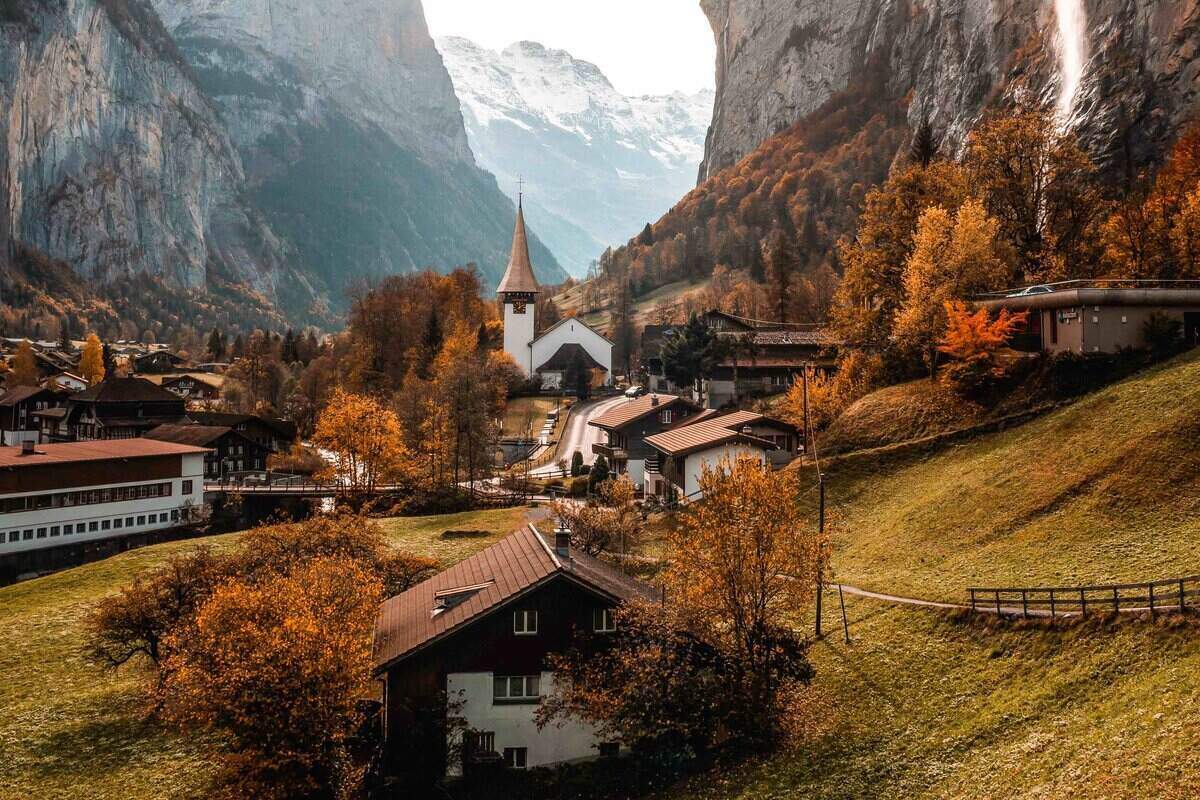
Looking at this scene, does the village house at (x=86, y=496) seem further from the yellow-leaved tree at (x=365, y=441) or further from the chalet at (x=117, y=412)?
the chalet at (x=117, y=412)

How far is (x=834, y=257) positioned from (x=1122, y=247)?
86782 millimetres

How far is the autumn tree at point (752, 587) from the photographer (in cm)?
2420

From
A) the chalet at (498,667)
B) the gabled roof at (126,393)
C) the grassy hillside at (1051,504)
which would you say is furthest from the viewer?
the gabled roof at (126,393)

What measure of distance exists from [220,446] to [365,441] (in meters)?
27.1

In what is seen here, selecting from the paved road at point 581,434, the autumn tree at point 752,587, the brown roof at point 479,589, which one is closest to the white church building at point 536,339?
the paved road at point 581,434

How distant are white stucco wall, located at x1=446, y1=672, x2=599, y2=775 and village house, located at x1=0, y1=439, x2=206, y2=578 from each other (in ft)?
149

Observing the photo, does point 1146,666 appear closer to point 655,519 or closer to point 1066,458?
point 1066,458

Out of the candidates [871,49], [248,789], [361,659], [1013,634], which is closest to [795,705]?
[1013,634]

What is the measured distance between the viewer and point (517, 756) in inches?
1028

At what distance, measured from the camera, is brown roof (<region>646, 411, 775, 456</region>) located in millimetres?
52166

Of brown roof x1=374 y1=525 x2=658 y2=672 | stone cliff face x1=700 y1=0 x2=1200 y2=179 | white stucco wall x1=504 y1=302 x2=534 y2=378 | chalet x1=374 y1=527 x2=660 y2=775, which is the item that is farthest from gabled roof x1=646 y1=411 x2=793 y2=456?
white stucco wall x1=504 y1=302 x2=534 y2=378

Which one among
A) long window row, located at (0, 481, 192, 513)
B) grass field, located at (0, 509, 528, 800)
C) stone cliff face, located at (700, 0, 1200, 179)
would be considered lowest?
grass field, located at (0, 509, 528, 800)

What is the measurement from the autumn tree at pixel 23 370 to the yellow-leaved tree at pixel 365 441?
296 feet

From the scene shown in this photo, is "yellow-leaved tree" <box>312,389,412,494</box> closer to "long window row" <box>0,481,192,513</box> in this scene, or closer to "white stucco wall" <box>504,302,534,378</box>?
"long window row" <box>0,481,192,513</box>
